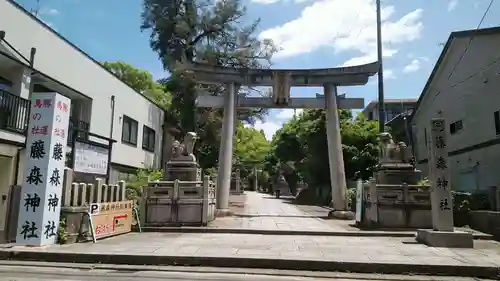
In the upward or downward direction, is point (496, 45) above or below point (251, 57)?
below

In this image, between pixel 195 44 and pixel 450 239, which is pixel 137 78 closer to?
pixel 195 44

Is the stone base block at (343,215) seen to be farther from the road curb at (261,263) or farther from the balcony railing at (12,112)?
the balcony railing at (12,112)

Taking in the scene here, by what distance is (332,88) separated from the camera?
1894 centimetres

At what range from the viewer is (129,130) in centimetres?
2227

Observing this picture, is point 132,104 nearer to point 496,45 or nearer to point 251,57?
point 251,57

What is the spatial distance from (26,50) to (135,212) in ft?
22.0

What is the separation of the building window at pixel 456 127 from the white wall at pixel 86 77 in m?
17.1

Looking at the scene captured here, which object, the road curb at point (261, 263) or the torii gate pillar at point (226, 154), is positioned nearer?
the road curb at point (261, 263)

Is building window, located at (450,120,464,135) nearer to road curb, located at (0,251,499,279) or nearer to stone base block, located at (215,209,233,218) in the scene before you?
stone base block, located at (215,209,233,218)

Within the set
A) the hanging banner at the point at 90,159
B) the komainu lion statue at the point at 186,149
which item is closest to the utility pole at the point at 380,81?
the komainu lion statue at the point at 186,149

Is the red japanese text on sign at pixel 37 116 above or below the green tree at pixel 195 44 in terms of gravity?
below

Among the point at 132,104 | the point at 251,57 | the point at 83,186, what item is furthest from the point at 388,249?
the point at 251,57

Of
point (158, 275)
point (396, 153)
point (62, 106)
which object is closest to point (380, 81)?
point (396, 153)

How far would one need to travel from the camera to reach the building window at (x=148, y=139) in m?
24.5
